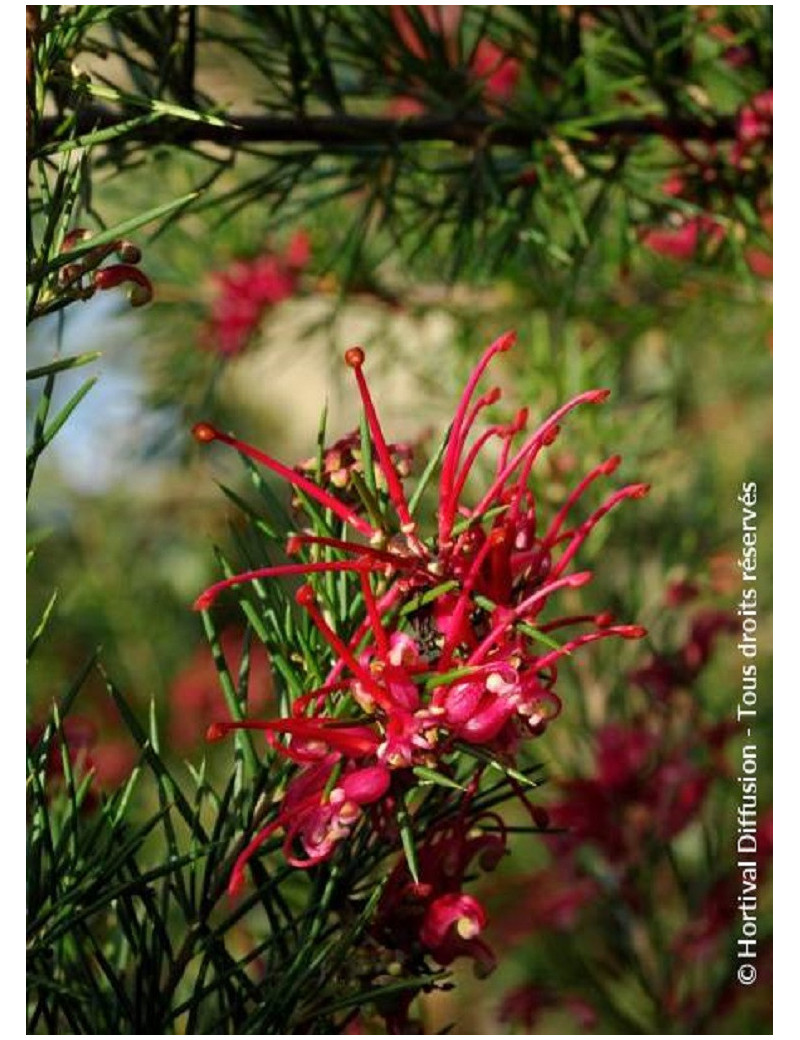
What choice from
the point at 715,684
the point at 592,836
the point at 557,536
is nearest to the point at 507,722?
the point at 557,536

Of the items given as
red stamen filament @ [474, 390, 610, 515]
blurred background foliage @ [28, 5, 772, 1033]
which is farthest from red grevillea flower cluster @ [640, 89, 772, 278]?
red stamen filament @ [474, 390, 610, 515]

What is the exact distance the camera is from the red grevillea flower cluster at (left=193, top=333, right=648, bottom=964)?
295 mm

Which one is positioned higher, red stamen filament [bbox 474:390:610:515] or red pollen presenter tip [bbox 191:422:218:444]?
red pollen presenter tip [bbox 191:422:218:444]

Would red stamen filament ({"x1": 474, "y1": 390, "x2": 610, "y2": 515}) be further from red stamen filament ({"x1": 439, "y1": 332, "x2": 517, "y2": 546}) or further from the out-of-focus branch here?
the out-of-focus branch

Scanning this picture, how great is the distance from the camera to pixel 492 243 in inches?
19.1

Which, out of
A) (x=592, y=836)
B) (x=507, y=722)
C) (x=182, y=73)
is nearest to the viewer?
(x=507, y=722)

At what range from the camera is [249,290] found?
0.76 m

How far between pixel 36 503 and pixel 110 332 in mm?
199

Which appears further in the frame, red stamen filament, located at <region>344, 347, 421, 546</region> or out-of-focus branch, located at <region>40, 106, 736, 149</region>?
out-of-focus branch, located at <region>40, 106, 736, 149</region>

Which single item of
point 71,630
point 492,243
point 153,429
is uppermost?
point 492,243

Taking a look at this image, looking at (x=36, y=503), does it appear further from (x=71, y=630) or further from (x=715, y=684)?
(x=715, y=684)

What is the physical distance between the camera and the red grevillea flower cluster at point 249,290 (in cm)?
75

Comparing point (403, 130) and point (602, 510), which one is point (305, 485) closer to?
point (602, 510)

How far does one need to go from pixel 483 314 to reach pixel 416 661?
43 cm
